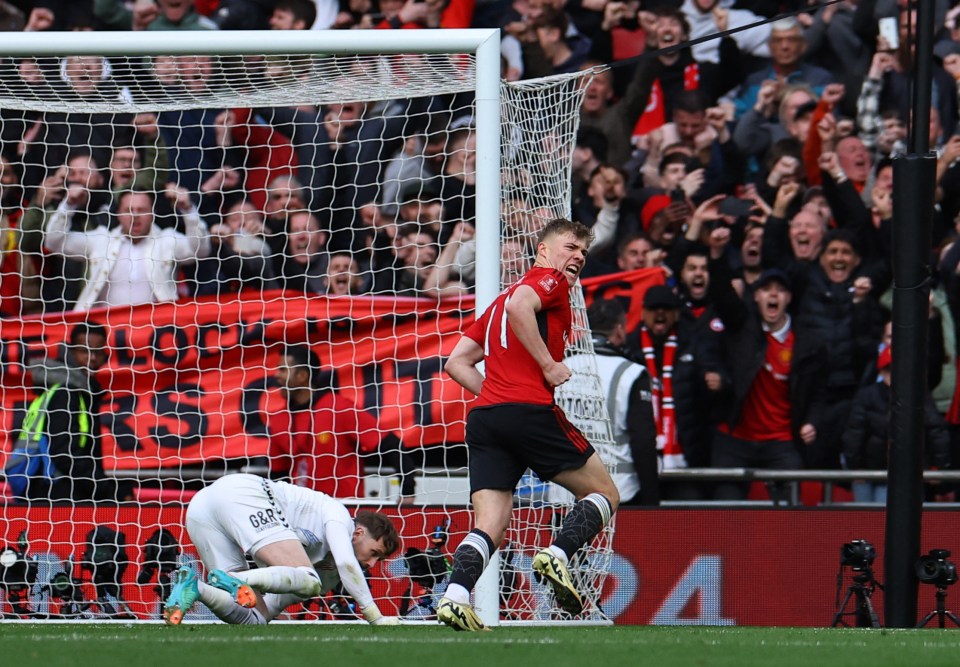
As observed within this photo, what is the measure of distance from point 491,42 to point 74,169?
368 cm

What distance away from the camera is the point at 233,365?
9078mm

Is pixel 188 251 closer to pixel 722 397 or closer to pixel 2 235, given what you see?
pixel 2 235

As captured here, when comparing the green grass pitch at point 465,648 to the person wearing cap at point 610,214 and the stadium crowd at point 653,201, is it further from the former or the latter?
the person wearing cap at point 610,214

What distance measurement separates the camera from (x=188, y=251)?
955 centimetres

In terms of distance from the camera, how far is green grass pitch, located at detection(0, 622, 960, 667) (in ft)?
14.2

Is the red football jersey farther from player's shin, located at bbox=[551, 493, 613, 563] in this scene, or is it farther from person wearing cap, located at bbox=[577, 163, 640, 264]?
person wearing cap, located at bbox=[577, 163, 640, 264]

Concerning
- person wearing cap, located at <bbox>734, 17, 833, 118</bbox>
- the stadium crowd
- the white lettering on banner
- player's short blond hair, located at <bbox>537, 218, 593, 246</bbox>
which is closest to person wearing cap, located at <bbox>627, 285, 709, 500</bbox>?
the stadium crowd

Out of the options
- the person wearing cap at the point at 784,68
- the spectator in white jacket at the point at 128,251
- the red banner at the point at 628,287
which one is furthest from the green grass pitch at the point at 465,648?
the person wearing cap at the point at 784,68

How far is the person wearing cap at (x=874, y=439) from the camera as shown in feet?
29.0

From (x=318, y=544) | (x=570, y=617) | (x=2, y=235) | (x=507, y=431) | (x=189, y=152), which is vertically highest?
(x=189, y=152)

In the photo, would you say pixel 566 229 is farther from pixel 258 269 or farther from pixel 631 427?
pixel 258 269

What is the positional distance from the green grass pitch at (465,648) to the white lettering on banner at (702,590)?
7.62ft

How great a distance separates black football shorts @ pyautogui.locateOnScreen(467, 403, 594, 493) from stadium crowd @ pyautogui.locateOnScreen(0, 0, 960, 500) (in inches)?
95.4

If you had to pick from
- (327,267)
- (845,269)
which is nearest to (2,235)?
(327,267)
